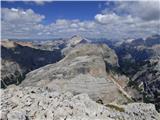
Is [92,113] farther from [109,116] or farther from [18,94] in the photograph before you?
[18,94]

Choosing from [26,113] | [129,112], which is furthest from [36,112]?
[129,112]

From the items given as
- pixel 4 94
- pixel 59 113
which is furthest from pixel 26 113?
pixel 4 94

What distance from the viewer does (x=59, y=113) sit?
382 feet

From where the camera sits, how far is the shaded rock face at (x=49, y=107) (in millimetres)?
114294

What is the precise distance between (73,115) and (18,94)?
28.2 meters

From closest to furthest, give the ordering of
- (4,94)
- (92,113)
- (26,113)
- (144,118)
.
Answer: (26,113), (92,113), (4,94), (144,118)

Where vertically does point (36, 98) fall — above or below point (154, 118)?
above

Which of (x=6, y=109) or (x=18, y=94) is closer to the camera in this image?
(x=6, y=109)

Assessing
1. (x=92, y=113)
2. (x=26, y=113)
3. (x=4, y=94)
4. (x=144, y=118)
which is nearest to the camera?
(x=26, y=113)

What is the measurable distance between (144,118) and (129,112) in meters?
7.70

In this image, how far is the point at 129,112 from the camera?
157000 mm

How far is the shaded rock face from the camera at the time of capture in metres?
114

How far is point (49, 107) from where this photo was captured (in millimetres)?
121250

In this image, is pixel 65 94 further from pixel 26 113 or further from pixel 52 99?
pixel 26 113
